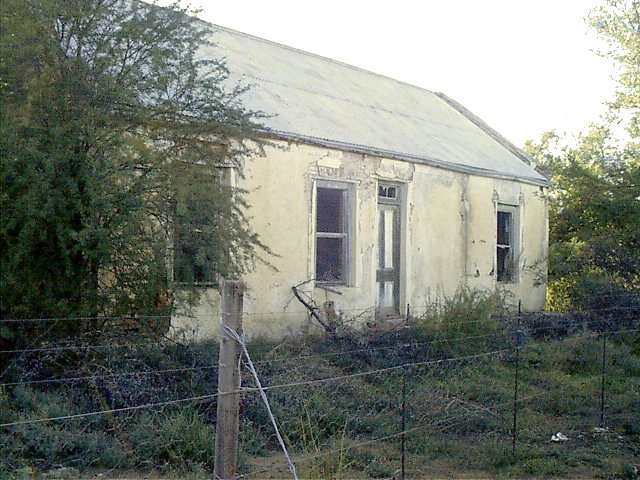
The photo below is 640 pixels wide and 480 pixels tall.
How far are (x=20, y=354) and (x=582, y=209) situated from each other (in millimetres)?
14222

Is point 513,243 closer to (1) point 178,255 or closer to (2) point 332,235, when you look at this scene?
(2) point 332,235

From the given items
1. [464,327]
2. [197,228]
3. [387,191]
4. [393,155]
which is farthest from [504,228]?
[197,228]

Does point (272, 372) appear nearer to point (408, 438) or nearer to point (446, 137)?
point (408, 438)

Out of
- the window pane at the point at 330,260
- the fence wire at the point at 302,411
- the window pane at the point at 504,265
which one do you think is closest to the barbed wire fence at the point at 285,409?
the fence wire at the point at 302,411

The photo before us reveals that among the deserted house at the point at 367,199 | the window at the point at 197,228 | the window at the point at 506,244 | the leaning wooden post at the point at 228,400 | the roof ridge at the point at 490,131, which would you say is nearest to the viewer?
the leaning wooden post at the point at 228,400

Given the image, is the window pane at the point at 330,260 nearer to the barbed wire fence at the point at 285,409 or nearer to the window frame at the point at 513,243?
the barbed wire fence at the point at 285,409

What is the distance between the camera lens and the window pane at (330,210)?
13.5m

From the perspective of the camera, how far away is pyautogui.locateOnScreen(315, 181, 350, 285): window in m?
13.5

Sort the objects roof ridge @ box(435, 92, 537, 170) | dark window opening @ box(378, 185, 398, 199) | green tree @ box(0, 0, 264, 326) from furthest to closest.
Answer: roof ridge @ box(435, 92, 537, 170), dark window opening @ box(378, 185, 398, 199), green tree @ box(0, 0, 264, 326)

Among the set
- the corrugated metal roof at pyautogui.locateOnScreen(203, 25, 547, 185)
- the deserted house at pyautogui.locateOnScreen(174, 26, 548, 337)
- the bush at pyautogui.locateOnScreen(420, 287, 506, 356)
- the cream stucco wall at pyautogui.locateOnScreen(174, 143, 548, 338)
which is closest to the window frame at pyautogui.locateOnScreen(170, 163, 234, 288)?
the cream stucco wall at pyautogui.locateOnScreen(174, 143, 548, 338)

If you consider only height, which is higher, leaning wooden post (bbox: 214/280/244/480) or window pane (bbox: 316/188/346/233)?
window pane (bbox: 316/188/346/233)

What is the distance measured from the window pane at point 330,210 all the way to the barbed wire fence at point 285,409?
8.81ft

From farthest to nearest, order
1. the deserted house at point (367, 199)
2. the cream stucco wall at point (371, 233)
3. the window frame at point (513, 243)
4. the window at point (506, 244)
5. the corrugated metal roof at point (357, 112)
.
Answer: the window frame at point (513, 243)
the window at point (506, 244)
the corrugated metal roof at point (357, 112)
the deserted house at point (367, 199)
the cream stucco wall at point (371, 233)

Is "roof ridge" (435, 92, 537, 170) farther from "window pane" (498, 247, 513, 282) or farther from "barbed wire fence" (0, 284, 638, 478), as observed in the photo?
"barbed wire fence" (0, 284, 638, 478)
